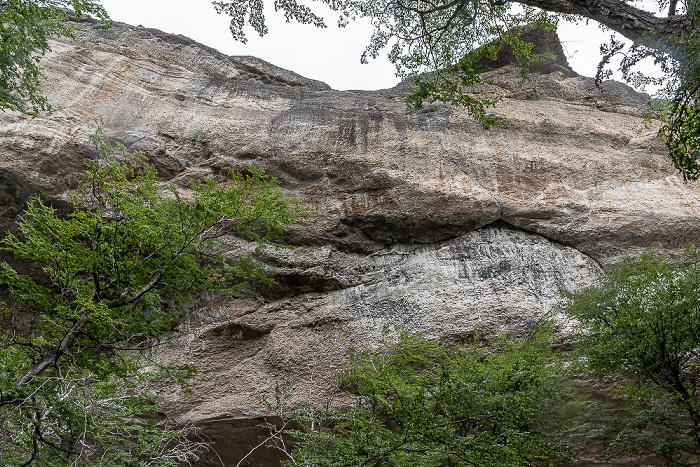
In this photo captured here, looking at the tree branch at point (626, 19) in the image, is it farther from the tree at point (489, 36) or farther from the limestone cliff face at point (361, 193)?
the limestone cliff face at point (361, 193)

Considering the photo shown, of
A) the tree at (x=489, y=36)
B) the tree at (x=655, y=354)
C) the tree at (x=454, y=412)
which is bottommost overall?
the tree at (x=454, y=412)

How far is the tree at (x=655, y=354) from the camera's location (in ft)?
21.8

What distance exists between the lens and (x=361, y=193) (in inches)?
450

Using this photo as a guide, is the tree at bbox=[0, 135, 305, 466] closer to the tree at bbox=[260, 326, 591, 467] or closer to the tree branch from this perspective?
the tree at bbox=[260, 326, 591, 467]

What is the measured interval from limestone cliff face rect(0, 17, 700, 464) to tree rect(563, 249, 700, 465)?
2328mm

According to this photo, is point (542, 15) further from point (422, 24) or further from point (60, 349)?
point (60, 349)

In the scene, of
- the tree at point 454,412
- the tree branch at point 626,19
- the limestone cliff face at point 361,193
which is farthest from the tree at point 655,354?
the tree branch at point 626,19

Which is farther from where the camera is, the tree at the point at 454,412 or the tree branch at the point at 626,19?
the tree at the point at 454,412

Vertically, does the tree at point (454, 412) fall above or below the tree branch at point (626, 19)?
below

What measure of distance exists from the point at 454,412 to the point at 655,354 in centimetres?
317

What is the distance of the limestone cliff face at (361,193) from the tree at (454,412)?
1.26 m

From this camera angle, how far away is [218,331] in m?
10.2

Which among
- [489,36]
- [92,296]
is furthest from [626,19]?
[92,296]

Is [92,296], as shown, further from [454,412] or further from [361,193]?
[361,193]
